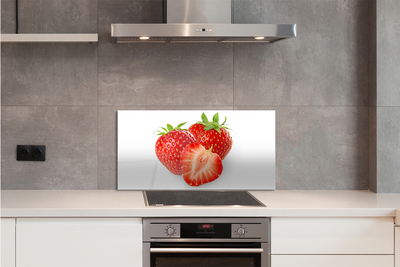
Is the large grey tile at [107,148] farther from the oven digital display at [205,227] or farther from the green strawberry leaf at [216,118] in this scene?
the oven digital display at [205,227]

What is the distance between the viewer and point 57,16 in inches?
86.0

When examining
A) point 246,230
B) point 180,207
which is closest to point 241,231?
point 246,230

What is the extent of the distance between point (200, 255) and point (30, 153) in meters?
1.14

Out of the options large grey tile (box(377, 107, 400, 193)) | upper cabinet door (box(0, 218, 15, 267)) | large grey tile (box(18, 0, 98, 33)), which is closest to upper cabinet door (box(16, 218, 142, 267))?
upper cabinet door (box(0, 218, 15, 267))

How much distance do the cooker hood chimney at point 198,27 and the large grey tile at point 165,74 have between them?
20 centimetres

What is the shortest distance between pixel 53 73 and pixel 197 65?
0.80m

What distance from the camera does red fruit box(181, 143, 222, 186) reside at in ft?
7.07

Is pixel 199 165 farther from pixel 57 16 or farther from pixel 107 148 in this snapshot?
pixel 57 16

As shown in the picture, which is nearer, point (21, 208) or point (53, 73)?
point (21, 208)

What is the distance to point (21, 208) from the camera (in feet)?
5.67

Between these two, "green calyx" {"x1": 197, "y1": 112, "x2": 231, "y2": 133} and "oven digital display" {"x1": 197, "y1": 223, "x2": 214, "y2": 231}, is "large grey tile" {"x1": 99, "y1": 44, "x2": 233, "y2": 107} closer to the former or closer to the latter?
"green calyx" {"x1": 197, "y1": 112, "x2": 231, "y2": 133}

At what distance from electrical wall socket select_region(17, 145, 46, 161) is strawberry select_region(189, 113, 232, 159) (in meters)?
0.84

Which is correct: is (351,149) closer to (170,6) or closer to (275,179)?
(275,179)

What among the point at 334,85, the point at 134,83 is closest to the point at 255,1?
the point at 334,85
